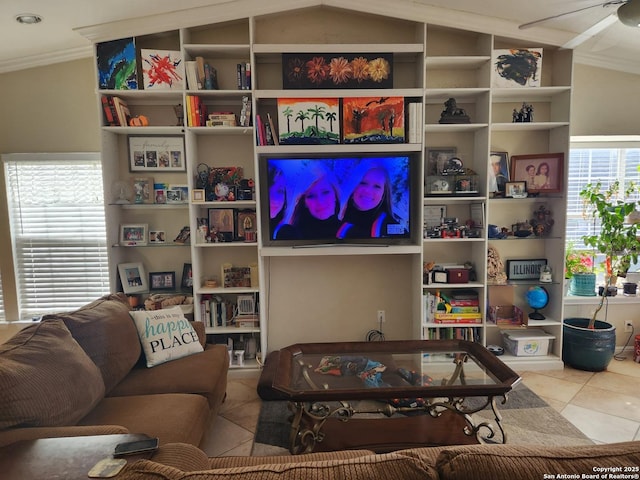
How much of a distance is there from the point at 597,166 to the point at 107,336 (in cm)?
425

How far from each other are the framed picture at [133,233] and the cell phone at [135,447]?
232 centimetres

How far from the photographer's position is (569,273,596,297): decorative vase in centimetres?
353

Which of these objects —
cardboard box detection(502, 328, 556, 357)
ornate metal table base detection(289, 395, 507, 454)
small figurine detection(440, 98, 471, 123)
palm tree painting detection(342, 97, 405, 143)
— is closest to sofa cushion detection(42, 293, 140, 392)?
ornate metal table base detection(289, 395, 507, 454)

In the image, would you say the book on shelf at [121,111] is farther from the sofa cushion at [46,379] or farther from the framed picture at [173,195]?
the sofa cushion at [46,379]

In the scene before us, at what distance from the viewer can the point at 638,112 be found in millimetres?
3463

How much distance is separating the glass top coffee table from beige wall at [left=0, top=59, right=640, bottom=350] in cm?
92

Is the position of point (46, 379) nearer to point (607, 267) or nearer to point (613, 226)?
point (613, 226)

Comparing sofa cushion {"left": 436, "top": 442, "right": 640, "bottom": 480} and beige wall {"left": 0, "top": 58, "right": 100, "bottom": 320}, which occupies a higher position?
beige wall {"left": 0, "top": 58, "right": 100, "bottom": 320}

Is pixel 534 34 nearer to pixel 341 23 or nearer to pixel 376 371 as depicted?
pixel 341 23

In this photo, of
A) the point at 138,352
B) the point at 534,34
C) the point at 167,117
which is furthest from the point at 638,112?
the point at 138,352

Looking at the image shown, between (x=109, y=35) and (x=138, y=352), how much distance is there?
238cm

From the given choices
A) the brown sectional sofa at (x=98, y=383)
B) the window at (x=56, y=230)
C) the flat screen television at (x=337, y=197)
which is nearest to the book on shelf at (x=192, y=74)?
the flat screen television at (x=337, y=197)

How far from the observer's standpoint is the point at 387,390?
1916 mm

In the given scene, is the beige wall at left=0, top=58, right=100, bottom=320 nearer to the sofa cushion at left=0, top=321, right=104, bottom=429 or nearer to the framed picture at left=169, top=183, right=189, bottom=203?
the framed picture at left=169, top=183, right=189, bottom=203
